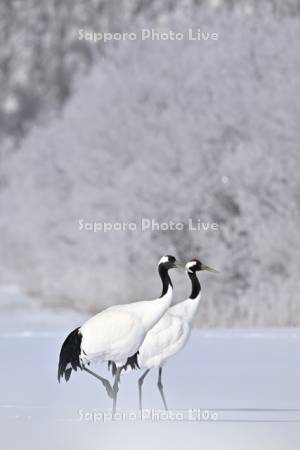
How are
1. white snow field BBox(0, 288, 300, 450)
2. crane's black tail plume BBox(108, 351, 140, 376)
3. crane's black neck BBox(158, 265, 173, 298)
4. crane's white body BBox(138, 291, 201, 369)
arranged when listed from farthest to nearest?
crane's white body BBox(138, 291, 201, 369) → crane's black tail plume BBox(108, 351, 140, 376) → crane's black neck BBox(158, 265, 173, 298) → white snow field BBox(0, 288, 300, 450)

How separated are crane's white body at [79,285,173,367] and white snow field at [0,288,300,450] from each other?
16.5 inches

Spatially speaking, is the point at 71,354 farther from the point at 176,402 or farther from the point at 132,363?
the point at 176,402

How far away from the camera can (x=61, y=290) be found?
66.1 feet

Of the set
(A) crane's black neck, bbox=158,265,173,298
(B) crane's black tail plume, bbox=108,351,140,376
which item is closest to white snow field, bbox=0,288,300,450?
(B) crane's black tail plume, bbox=108,351,140,376

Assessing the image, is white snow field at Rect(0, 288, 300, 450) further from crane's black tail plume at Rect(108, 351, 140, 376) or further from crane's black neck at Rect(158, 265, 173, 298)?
crane's black neck at Rect(158, 265, 173, 298)

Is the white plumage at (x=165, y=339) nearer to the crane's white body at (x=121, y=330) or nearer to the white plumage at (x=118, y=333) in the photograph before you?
the white plumage at (x=118, y=333)

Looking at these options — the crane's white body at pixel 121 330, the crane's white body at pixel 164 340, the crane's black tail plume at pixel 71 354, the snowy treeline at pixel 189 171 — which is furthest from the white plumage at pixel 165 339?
the snowy treeline at pixel 189 171

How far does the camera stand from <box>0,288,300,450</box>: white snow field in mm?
8367

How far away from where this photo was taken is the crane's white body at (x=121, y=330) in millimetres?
8555

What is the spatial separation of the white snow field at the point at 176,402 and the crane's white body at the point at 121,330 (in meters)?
0.42

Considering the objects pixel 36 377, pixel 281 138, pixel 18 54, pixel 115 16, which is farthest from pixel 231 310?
pixel 18 54

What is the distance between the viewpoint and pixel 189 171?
18.3 m

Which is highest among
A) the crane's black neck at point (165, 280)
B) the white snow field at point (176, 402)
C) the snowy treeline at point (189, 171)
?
the snowy treeline at point (189, 171)

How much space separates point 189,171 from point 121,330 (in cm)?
979
